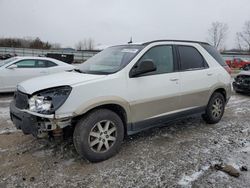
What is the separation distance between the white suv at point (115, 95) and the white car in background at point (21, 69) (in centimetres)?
446

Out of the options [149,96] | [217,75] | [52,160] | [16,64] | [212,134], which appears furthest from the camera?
[16,64]

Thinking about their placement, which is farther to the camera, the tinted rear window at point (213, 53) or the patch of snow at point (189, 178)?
the tinted rear window at point (213, 53)

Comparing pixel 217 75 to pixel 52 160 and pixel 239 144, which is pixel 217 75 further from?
pixel 52 160

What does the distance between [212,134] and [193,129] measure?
0.42 metres

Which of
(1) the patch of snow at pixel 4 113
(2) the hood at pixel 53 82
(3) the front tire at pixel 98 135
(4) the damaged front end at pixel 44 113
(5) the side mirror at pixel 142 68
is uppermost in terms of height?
(5) the side mirror at pixel 142 68

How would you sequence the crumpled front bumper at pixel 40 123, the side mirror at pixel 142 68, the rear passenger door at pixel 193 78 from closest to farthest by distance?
1. the crumpled front bumper at pixel 40 123
2. the side mirror at pixel 142 68
3. the rear passenger door at pixel 193 78

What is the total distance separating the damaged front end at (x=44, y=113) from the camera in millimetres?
3080

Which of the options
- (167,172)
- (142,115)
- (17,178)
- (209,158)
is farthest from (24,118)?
(209,158)

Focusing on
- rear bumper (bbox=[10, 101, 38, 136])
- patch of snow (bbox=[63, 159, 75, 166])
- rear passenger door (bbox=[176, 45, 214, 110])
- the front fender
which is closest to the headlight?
rear bumper (bbox=[10, 101, 38, 136])

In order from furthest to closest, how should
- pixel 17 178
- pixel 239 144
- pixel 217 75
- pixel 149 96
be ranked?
1. pixel 217 75
2. pixel 239 144
3. pixel 149 96
4. pixel 17 178

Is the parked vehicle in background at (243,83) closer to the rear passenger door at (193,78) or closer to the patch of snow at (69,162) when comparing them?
the rear passenger door at (193,78)

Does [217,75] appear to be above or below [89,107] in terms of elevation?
above

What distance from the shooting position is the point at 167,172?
327 centimetres

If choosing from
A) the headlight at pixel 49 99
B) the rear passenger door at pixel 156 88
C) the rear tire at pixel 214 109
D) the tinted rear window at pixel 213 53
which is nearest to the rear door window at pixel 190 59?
the rear passenger door at pixel 156 88
